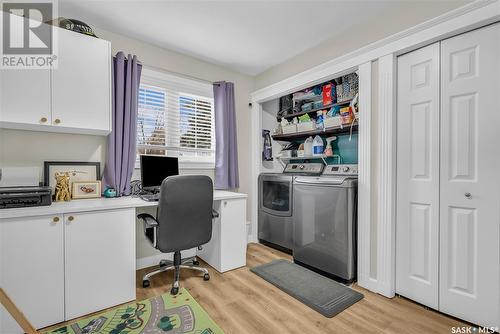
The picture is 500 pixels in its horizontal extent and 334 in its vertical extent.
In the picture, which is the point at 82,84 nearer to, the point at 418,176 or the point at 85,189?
the point at 85,189

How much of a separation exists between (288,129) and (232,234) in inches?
59.9

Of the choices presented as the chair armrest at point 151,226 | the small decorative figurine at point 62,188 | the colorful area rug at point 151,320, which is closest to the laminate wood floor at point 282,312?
the colorful area rug at point 151,320

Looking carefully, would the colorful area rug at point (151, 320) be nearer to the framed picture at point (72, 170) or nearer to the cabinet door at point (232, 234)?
the cabinet door at point (232, 234)

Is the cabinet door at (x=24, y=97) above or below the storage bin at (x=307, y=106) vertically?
below

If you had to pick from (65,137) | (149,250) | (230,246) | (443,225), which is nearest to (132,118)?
(65,137)

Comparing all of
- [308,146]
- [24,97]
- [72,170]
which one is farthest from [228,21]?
[72,170]

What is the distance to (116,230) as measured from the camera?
1.87m

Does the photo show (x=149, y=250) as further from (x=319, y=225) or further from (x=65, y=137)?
(x=319, y=225)

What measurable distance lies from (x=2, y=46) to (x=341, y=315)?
3100 millimetres

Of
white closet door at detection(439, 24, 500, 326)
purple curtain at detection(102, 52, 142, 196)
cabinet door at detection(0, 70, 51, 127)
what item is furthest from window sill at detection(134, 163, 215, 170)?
white closet door at detection(439, 24, 500, 326)

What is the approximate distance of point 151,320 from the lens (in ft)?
5.62

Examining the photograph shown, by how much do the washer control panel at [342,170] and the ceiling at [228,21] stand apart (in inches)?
53.8

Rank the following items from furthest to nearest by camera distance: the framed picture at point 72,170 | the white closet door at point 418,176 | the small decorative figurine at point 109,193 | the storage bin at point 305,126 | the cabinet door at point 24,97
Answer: the storage bin at point 305,126
the small decorative figurine at point 109,193
the framed picture at point 72,170
the white closet door at point 418,176
the cabinet door at point 24,97

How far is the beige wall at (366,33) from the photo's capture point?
5.90 feet
